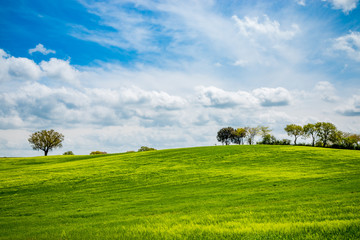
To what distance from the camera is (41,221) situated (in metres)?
15.4

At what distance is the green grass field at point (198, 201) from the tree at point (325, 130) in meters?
70.7

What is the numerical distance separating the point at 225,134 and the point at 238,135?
10.8 meters

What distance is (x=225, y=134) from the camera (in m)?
154

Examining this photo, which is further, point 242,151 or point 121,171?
point 242,151

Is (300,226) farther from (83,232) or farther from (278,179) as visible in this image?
(278,179)

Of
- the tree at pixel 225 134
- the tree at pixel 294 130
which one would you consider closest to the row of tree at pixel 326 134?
the tree at pixel 294 130

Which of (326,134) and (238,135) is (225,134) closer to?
(238,135)

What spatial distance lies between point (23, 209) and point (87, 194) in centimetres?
596

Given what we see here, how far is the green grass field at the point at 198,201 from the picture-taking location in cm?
880

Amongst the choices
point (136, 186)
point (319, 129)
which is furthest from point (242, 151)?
point (319, 129)

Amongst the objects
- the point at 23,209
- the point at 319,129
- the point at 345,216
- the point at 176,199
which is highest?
the point at 319,129

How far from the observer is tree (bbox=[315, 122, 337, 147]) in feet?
335

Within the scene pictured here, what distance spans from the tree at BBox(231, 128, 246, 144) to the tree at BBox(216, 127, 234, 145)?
7.29 feet

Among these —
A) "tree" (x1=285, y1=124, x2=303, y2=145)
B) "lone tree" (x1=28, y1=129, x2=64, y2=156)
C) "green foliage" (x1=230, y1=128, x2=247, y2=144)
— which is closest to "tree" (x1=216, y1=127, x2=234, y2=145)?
"green foliage" (x1=230, y1=128, x2=247, y2=144)
